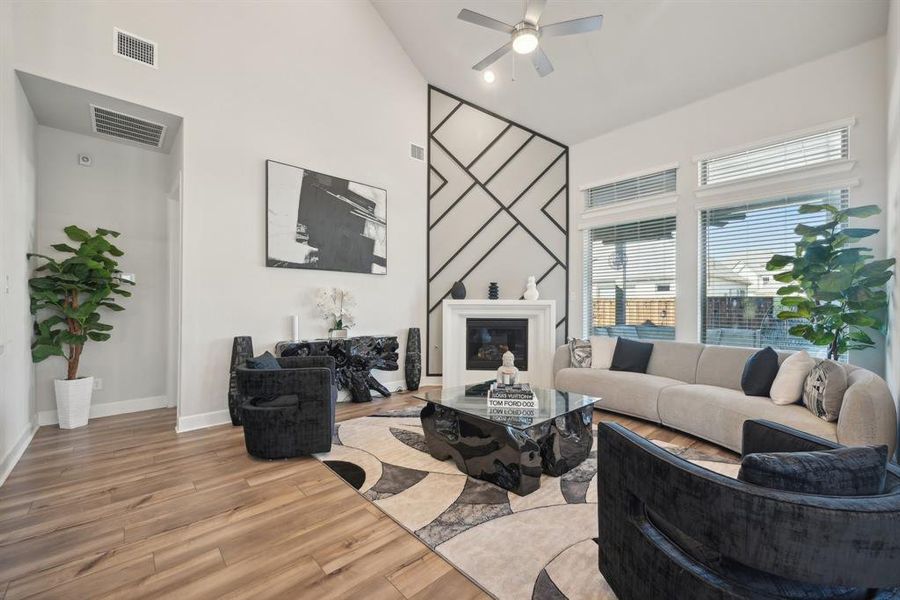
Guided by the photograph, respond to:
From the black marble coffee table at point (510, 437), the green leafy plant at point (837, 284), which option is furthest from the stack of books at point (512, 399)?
the green leafy plant at point (837, 284)

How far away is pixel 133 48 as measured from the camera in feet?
11.1

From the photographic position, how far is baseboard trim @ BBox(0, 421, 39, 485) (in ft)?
8.53

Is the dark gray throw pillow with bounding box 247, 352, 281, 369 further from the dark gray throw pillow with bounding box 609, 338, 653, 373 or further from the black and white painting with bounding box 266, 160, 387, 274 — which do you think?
the dark gray throw pillow with bounding box 609, 338, 653, 373

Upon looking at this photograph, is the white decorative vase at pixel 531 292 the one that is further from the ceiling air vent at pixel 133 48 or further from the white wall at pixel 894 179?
the ceiling air vent at pixel 133 48

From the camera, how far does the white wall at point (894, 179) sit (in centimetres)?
275

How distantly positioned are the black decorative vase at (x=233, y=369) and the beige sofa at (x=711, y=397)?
3.45 meters

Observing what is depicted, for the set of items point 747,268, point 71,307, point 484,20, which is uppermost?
point 484,20

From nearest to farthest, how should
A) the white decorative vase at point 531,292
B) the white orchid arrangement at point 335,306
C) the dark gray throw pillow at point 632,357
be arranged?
the dark gray throw pillow at point 632,357
the white orchid arrangement at point 335,306
the white decorative vase at point 531,292

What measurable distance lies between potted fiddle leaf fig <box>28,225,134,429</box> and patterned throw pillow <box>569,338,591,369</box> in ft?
16.2

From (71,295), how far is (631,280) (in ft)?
20.4

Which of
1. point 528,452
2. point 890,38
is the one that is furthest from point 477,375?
point 890,38

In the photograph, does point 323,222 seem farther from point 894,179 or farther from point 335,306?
point 894,179

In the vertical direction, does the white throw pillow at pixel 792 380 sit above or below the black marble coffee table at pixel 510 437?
above

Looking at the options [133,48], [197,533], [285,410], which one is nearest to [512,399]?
[285,410]
